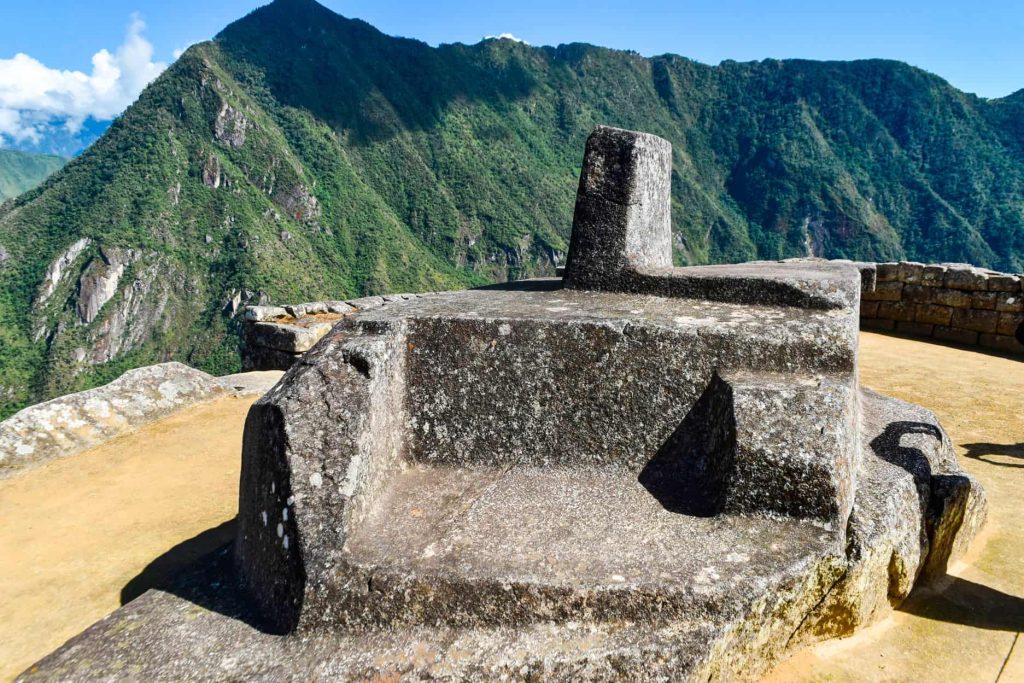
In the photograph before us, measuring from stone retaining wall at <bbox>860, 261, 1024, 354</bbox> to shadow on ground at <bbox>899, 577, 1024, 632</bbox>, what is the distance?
6.54 meters

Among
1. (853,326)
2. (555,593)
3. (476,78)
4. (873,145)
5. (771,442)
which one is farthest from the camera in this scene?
(476,78)

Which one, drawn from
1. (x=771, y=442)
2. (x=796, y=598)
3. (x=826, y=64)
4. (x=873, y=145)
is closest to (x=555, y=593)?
(x=796, y=598)

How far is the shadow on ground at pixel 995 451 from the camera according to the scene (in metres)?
4.90

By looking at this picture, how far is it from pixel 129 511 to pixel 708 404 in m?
3.62

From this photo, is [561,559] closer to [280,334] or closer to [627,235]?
[627,235]

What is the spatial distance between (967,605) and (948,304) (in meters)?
7.55

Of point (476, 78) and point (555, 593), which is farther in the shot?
point (476, 78)

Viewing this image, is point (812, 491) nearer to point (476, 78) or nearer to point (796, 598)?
point (796, 598)

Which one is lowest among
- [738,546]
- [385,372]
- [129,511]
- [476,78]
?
[129,511]

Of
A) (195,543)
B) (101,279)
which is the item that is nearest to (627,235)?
(195,543)

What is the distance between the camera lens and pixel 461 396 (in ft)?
10.4

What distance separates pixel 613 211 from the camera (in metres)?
3.84

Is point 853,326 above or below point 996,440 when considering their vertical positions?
above

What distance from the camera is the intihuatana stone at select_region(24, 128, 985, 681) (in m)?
2.25
